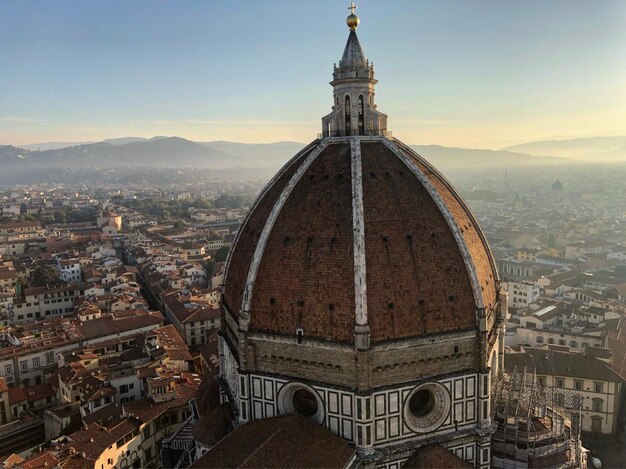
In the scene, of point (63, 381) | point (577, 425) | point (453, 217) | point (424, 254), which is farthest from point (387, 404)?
point (63, 381)

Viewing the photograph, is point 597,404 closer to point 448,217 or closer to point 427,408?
point 427,408

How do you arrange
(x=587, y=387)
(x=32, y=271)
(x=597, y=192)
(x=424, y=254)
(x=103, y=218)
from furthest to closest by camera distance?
(x=597, y=192)
(x=103, y=218)
(x=32, y=271)
(x=587, y=387)
(x=424, y=254)

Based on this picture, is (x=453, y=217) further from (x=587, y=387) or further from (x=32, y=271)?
(x=32, y=271)

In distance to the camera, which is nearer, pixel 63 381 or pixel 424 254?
pixel 424 254

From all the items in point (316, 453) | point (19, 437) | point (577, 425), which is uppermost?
point (316, 453)

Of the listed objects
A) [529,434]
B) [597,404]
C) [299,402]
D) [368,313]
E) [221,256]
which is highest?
[368,313]

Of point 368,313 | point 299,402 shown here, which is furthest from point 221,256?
point 368,313
